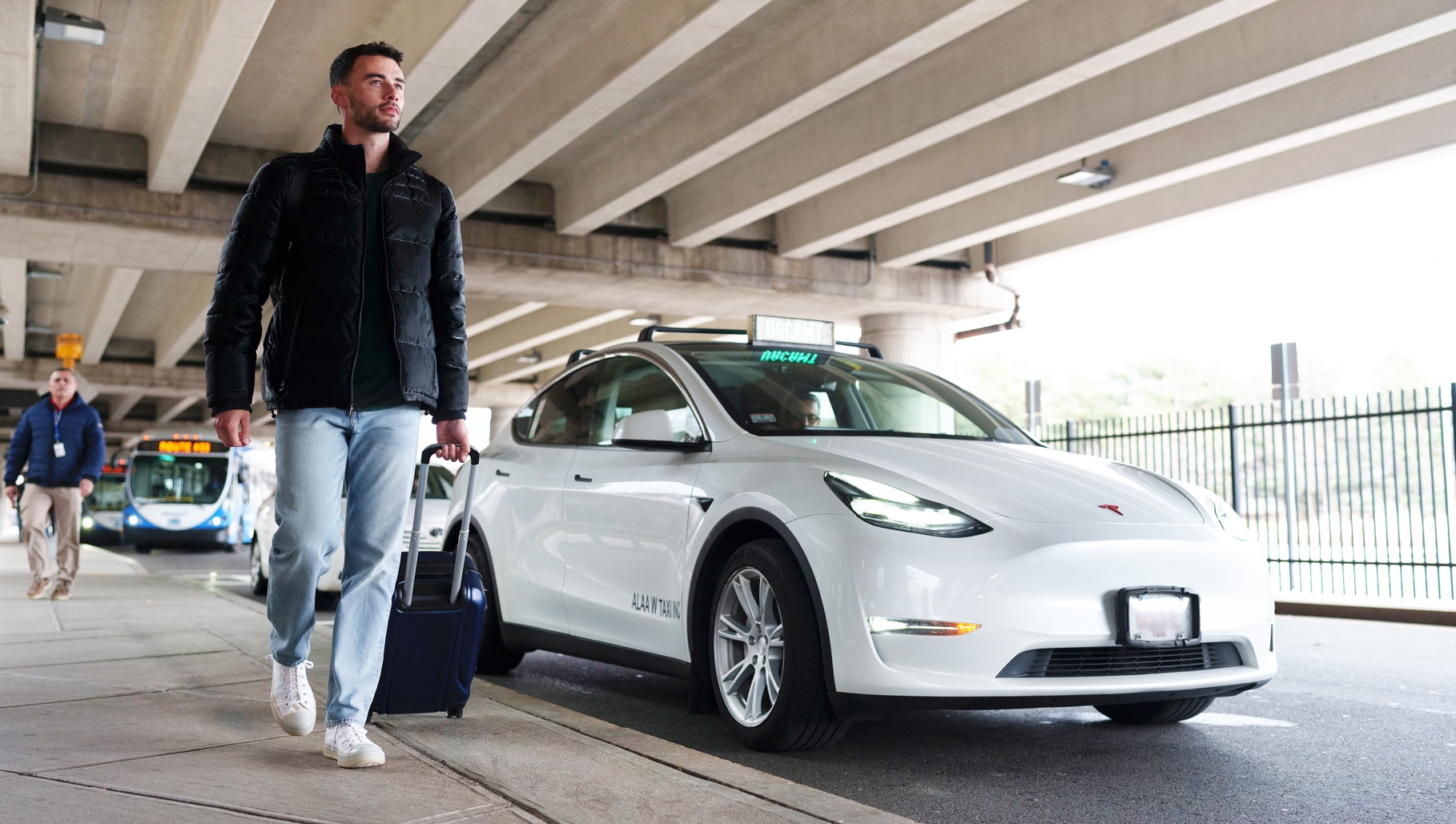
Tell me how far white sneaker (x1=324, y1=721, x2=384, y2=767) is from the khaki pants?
8201 millimetres

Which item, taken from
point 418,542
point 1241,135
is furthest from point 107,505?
point 418,542

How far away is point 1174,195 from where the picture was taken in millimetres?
16953

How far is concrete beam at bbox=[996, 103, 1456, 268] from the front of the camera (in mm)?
13641

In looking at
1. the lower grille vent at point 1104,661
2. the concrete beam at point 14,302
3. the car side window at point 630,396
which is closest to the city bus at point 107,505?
the concrete beam at point 14,302

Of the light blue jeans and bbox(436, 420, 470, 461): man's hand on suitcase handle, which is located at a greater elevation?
bbox(436, 420, 470, 461): man's hand on suitcase handle

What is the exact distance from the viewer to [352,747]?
357 cm

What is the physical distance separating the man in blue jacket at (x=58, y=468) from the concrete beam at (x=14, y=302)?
9.35m

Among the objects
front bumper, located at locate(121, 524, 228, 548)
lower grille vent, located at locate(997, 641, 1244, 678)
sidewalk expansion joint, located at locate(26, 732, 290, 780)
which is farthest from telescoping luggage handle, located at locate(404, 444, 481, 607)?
front bumper, located at locate(121, 524, 228, 548)

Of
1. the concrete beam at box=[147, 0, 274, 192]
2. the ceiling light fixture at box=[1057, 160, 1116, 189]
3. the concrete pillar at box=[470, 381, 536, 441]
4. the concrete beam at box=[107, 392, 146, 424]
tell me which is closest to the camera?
the concrete beam at box=[147, 0, 274, 192]

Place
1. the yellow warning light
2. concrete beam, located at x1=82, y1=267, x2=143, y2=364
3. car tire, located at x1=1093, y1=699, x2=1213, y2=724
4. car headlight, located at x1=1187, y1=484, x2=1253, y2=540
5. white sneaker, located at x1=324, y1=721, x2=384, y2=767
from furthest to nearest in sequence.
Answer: the yellow warning light → concrete beam, located at x1=82, y1=267, x2=143, y2=364 → car tire, located at x1=1093, y1=699, x2=1213, y2=724 → car headlight, located at x1=1187, y1=484, x2=1253, y2=540 → white sneaker, located at x1=324, y1=721, x2=384, y2=767

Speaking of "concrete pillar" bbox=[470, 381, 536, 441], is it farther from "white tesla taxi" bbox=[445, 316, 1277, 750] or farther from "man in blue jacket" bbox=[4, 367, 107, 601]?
"white tesla taxi" bbox=[445, 316, 1277, 750]

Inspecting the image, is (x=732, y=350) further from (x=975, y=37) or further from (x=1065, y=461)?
(x=975, y=37)

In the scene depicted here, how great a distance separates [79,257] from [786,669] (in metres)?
16.5

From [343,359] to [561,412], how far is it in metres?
2.55
